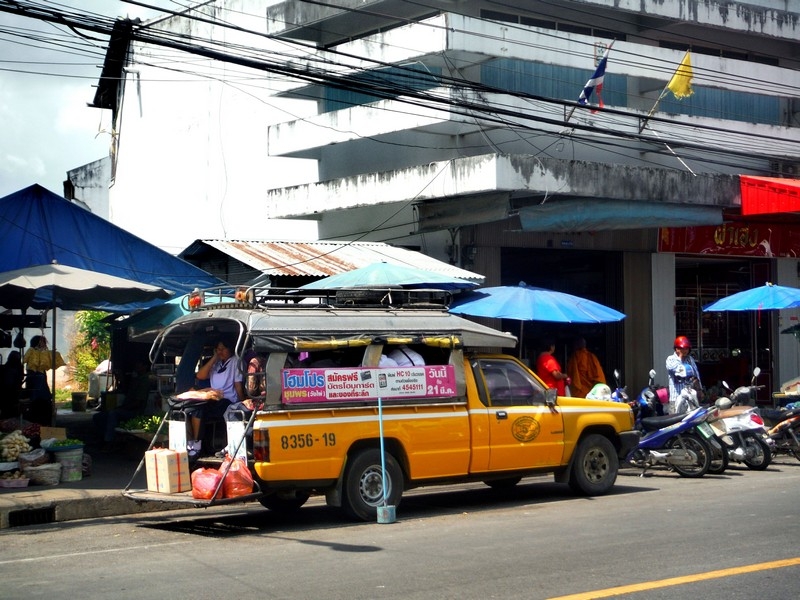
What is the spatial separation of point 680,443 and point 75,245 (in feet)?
29.7

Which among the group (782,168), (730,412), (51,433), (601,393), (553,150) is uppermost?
(782,168)

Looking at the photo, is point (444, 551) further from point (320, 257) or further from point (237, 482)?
point (320, 257)

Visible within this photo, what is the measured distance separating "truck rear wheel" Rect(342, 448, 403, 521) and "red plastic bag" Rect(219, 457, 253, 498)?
41.0 inches

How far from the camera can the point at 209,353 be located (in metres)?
11.7

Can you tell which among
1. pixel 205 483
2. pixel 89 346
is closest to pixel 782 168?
pixel 205 483

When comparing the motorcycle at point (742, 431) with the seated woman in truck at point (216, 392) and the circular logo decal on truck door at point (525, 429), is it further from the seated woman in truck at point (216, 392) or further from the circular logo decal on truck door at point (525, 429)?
the seated woman in truck at point (216, 392)

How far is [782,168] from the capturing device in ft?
75.3

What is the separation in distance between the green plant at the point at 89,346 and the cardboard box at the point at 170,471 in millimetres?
18822

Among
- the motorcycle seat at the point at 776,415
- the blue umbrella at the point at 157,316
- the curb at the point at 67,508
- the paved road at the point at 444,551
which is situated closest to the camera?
the paved road at the point at 444,551

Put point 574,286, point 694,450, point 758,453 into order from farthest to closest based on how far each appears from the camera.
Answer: point 574,286
point 758,453
point 694,450

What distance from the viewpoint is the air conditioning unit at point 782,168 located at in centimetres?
2285

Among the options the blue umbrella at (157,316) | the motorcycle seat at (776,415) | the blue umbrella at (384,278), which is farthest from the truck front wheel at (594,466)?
the blue umbrella at (157,316)

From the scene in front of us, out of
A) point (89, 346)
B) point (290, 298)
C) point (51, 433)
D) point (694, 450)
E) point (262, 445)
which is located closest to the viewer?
point (262, 445)

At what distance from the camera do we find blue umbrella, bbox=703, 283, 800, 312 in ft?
57.0
